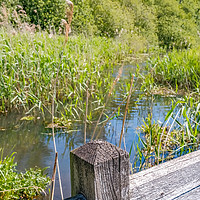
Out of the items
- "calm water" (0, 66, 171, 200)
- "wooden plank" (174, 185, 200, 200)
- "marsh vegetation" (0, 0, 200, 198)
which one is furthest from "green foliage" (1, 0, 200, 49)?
"wooden plank" (174, 185, 200, 200)

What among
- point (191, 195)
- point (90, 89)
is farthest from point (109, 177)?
point (90, 89)

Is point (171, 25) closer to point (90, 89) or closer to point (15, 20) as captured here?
point (15, 20)

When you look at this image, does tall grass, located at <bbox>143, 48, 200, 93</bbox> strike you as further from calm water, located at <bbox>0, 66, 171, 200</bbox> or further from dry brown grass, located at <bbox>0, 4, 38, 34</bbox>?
dry brown grass, located at <bbox>0, 4, 38, 34</bbox>

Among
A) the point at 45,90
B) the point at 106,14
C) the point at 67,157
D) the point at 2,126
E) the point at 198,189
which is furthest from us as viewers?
the point at 106,14

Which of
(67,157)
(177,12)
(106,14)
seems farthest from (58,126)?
(177,12)

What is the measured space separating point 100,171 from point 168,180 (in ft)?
1.33

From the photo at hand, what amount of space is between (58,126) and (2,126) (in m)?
0.76

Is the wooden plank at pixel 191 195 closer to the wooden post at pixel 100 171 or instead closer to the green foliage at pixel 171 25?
the wooden post at pixel 100 171

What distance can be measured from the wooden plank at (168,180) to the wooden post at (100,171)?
146 millimetres

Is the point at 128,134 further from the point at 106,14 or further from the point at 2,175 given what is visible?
the point at 106,14

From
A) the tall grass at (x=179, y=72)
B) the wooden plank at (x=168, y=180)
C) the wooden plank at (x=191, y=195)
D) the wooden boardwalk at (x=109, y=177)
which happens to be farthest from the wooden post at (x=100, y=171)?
the tall grass at (x=179, y=72)

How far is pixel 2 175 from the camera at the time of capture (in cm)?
190

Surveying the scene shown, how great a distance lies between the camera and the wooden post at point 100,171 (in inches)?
29.1

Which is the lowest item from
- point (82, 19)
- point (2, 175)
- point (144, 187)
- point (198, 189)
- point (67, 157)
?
point (67, 157)
